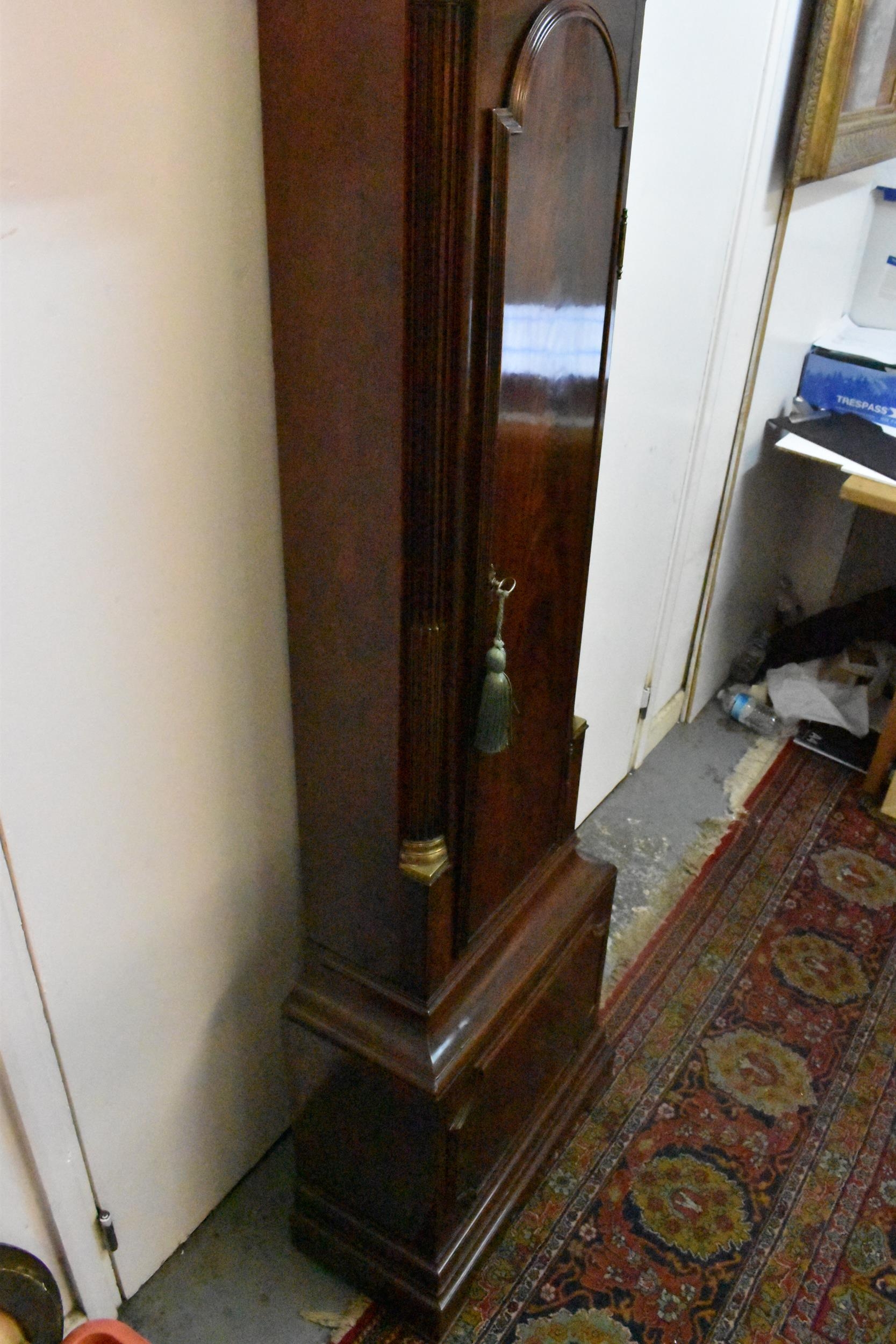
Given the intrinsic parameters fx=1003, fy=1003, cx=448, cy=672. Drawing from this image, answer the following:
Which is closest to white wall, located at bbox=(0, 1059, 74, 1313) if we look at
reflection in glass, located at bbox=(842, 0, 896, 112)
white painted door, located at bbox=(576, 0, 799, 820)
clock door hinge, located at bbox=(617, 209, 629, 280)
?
clock door hinge, located at bbox=(617, 209, 629, 280)

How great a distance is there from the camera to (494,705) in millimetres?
962

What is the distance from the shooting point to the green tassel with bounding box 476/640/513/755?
0.96 meters

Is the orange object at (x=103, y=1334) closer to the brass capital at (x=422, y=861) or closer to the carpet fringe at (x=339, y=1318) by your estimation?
the carpet fringe at (x=339, y=1318)

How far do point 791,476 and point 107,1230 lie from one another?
7.24 ft

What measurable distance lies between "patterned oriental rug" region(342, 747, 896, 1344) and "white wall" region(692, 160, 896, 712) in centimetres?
69

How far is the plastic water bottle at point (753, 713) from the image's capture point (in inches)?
97.7

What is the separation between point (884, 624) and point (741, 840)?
2.78 ft

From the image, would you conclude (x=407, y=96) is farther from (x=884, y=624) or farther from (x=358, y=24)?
(x=884, y=624)

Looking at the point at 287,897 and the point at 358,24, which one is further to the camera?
the point at 287,897

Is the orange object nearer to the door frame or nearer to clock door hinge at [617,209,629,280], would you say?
the door frame

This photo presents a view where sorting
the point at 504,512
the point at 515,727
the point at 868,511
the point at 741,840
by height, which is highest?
the point at 504,512

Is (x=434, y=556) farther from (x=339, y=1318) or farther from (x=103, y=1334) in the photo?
(x=339, y=1318)

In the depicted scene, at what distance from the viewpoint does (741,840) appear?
213 cm

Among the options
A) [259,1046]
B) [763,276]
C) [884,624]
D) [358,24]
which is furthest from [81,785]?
[884,624]
